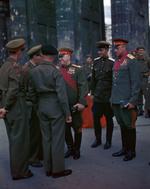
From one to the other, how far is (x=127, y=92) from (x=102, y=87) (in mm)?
838

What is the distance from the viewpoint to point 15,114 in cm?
394

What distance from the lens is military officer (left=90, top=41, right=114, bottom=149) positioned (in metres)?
5.25

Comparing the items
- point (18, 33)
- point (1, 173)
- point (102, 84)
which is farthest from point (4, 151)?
point (18, 33)

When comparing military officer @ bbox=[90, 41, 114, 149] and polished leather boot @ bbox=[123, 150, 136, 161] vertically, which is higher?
military officer @ bbox=[90, 41, 114, 149]

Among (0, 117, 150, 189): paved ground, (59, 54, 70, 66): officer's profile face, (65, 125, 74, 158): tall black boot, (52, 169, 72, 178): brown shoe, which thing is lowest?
(0, 117, 150, 189): paved ground

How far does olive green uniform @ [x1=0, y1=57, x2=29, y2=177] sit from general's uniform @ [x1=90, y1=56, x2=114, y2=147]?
5.79ft

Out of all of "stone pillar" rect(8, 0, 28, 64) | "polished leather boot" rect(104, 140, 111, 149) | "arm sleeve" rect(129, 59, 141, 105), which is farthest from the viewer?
"stone pillar" rect(8, 0, 28, 64)

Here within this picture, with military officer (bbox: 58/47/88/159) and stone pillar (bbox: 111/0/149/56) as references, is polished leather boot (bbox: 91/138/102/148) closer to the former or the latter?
military officer (bbox: 58/47/88/159)

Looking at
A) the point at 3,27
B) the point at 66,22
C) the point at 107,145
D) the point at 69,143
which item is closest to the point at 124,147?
the point at 107,145

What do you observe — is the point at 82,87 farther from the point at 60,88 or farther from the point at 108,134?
the point at 108,134

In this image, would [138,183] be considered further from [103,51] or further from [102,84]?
[103,51]

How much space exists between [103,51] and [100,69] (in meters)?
0.34

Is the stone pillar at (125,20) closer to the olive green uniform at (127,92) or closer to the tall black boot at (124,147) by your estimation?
the olive green uniform at (127,92)

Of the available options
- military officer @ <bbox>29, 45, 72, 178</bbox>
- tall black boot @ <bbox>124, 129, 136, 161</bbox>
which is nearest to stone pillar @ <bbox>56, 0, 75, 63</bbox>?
tall black boot @ <bbox>124, 129, 136, 161</bbox>
